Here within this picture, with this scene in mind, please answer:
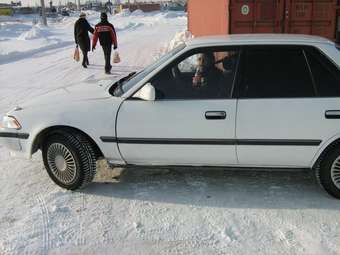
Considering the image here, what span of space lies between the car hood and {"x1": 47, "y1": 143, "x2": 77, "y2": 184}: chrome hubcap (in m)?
0.49

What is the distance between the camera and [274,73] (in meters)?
4.38

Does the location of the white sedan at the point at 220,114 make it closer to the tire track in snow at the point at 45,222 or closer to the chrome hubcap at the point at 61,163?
the chrome hubcap at the point at 61,163

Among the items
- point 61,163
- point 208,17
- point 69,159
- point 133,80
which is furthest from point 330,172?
point 208,17

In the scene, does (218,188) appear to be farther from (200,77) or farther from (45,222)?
(45,222)

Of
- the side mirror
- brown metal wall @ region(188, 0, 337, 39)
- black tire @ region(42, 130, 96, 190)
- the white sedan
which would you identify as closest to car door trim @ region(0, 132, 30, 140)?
the white sedan

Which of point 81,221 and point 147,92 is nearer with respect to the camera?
point 81,221

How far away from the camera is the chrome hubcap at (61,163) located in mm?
→ 4764

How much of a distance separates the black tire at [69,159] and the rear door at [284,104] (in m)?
1.55

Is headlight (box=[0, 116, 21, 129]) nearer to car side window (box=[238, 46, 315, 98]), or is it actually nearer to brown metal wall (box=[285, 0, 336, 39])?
car side window (box=[238, 46, 315, 98])

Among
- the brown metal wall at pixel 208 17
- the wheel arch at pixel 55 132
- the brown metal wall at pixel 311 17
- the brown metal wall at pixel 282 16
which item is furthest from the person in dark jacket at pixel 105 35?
the wheel arch at pixel 55 132

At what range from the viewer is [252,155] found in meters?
4.43

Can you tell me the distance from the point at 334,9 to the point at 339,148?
21.7ft

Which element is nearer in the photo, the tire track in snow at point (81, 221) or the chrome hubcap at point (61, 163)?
the tire track in snow at point (81, 221)

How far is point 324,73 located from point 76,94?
2575mm
